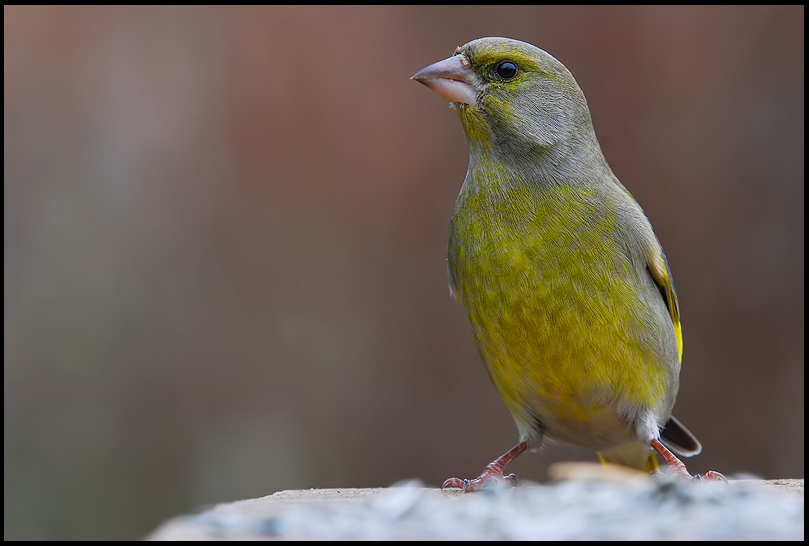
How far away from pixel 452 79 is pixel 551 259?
0.72 m

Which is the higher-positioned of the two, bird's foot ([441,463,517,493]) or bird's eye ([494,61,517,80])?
bird's eye ([494,61,517,80])

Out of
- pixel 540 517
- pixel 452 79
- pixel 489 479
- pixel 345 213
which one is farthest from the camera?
pixel 345 213

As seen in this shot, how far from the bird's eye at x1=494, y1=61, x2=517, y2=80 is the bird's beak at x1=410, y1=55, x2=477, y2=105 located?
0.09m

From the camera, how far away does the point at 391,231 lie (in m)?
6.59

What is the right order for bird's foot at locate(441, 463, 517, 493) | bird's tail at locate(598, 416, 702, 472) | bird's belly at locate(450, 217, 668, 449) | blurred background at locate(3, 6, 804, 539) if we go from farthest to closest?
blurred background at locate(3, 6, 804, 539) → bird's tail at locate(598, 416, 702, 472) → bird's foot at locate(441, 463, 517, 493) → bird's belly at locate(450, 217, 668, 449)

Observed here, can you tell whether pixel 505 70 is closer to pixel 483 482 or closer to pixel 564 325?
pixel 564 325

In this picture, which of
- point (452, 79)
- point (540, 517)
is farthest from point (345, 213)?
point (540, 517)

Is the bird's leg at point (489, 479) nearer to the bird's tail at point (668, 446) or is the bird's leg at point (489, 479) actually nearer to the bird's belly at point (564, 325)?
the bird's belly at point (564, 325)

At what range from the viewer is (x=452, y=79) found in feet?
10.7

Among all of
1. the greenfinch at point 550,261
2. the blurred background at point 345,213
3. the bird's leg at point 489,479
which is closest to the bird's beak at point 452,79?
the greenfinch at point 550,261

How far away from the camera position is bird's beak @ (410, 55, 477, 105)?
322 cm

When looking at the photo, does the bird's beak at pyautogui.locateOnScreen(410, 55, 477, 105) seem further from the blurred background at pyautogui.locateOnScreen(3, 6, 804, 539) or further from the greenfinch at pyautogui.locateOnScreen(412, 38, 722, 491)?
the blurred background at pyautogui.locateOnScreen(3, 6, 804, 539)

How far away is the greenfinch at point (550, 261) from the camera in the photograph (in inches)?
123

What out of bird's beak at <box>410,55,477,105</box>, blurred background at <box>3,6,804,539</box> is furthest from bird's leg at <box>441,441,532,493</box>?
blurred background at <box>3,6,804,539</box>
